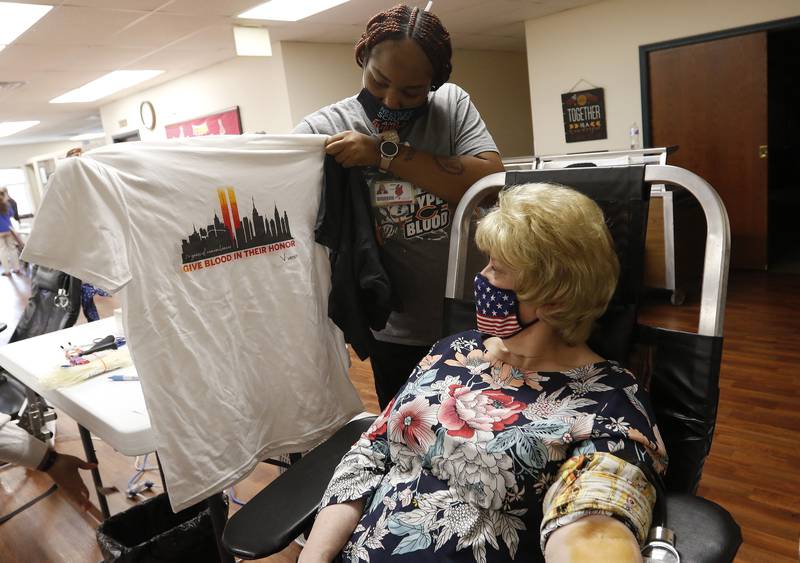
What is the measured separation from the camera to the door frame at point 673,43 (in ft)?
15.6

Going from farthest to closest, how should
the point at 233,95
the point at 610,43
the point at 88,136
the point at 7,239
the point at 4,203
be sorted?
the point at 88,136 → the point at 7,239 → the point at 4,203 → the point at 233,95 → the point at 610,43

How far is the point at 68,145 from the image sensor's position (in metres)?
15.4

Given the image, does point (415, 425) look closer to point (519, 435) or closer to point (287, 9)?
point (519, 435)

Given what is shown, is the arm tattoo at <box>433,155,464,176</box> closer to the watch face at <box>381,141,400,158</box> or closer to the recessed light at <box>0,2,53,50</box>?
the watch face at <box>381,141,400,158</box>

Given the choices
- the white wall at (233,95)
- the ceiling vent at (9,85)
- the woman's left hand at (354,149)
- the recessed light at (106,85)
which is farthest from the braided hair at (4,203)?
the woman's left hand at (354,149)

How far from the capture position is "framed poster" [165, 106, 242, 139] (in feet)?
22.5

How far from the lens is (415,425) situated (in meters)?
1.19

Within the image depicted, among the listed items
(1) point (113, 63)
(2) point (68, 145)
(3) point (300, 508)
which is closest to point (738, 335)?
(3) point (300, 508)

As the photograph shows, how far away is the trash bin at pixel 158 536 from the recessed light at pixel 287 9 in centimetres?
397

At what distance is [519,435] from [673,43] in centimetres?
537

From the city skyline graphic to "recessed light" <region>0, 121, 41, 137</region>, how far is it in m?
10.8

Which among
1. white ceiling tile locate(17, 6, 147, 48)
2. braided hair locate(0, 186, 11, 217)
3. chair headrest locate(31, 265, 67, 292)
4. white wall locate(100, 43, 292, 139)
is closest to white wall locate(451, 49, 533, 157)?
white wall locate(100, 43, 292, 139)

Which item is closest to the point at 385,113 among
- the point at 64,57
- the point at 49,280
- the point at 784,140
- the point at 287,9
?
the point at 49,280

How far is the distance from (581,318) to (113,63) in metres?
6.44
